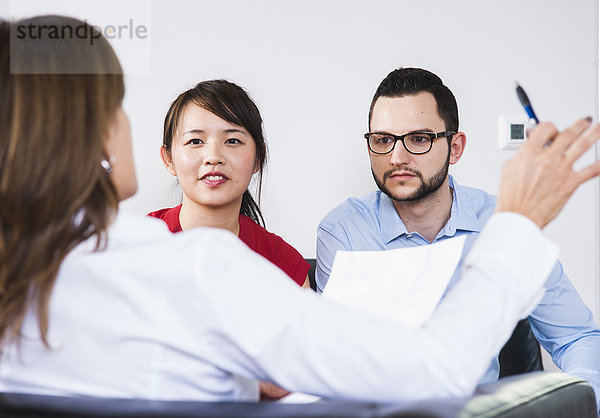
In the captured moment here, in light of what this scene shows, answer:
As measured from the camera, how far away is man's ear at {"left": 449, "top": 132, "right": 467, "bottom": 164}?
2027mm

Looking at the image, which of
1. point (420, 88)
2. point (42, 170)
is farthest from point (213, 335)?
point (420, 88)

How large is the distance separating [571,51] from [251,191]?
119 cm

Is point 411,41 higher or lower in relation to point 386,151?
higher

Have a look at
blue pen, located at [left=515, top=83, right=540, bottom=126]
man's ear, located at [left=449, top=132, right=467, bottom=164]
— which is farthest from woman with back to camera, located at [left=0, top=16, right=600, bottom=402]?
man's ear, located at [left=449, top=132, right=467, bottom=164]

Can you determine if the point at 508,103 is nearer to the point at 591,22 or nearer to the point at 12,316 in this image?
the point at 591,22

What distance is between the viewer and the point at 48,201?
2.39ft

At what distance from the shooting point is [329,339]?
2.29 ft

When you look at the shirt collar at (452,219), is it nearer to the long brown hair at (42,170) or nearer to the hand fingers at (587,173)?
the hand fingers at (587,173)

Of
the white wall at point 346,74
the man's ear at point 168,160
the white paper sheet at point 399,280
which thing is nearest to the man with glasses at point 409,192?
the white wall at point 346,74

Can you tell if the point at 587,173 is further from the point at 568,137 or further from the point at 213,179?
the point at 213,179

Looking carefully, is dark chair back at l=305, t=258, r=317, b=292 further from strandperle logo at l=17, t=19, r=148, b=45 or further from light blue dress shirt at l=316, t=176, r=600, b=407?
strandperle logo at l=17, t=19, r=148, b=45

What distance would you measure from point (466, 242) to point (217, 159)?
73 cm

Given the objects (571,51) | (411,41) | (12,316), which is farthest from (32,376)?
(571,51)

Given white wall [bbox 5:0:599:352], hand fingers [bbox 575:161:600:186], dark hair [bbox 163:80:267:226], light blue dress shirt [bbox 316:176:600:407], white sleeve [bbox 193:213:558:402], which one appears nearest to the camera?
white sleeve [bbox 193:213:558:402]
